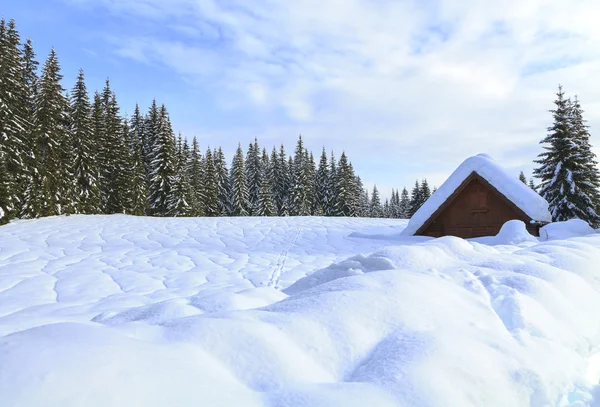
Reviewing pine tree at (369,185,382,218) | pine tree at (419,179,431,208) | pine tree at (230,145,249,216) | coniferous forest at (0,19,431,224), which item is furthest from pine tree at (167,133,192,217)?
pine tree at (369,185,382,218)

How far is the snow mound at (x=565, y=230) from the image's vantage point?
11845 millimetres

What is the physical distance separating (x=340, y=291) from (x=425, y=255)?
220 centimetres

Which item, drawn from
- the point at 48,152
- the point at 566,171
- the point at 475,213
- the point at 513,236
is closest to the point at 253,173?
the point at 48,152

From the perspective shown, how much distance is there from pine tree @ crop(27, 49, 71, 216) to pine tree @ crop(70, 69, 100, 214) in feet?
9.69

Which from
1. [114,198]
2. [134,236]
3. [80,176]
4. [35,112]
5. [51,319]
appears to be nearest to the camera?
[51,319]

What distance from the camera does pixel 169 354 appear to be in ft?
5.64

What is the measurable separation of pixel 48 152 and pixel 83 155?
485 centimetres

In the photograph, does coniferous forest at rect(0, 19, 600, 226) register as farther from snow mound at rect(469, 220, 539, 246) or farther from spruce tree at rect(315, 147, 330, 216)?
snow mound at rect(469, 220, 539, 246)

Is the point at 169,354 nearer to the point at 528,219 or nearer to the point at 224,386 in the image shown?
the point at 224,386

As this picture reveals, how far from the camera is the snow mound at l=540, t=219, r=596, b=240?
466 inches

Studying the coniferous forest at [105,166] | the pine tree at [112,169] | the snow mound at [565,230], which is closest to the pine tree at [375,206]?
the coniferous forest at [105,166]

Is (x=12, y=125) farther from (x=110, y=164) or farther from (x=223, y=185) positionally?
(x=223, y=185)

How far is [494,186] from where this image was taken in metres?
13.4

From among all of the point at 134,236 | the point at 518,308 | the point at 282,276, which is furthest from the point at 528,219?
the point at 134,236
